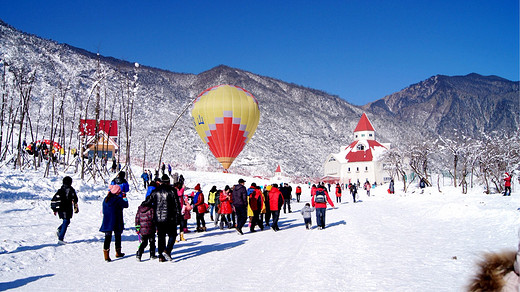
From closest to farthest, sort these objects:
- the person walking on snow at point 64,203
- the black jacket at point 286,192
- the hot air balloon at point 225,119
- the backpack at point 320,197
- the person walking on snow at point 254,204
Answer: the person walking on snow at point 64,203 < the person walking on snow at point 254,204 < the backpack at point 320,197 < the black jacket at point 286,192 < the hot air balloon at point 225,119

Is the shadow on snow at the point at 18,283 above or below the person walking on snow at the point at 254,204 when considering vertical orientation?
below

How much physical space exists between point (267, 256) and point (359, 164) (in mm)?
74229

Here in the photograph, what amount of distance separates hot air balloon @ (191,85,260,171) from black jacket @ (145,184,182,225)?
32.2 m

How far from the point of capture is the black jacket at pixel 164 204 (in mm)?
8562

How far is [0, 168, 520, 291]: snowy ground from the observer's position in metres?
6.66

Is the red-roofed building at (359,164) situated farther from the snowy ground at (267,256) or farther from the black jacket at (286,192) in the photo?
the snowy ground at (267,256)

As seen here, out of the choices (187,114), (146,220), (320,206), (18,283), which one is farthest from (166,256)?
(187,114)

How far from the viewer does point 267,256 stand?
925 centimetres

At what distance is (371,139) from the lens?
9200 centimetres

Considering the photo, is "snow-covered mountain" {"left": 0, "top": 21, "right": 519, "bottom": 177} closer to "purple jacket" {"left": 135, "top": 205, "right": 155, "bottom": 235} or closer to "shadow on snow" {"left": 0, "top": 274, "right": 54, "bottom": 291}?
"purple jacket" {"left": 135, "top": 205, "right": 155, "bottom": 235}

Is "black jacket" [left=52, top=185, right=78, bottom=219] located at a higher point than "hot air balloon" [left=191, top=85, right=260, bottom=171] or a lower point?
lower

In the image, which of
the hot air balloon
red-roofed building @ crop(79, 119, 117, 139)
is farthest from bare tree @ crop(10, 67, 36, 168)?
the hot air balloon

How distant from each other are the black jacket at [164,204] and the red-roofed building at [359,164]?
7175cm

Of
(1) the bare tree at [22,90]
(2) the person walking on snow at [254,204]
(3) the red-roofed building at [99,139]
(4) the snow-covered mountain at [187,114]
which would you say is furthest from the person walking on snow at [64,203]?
(4) the snow-covered mountain at [187,114]
